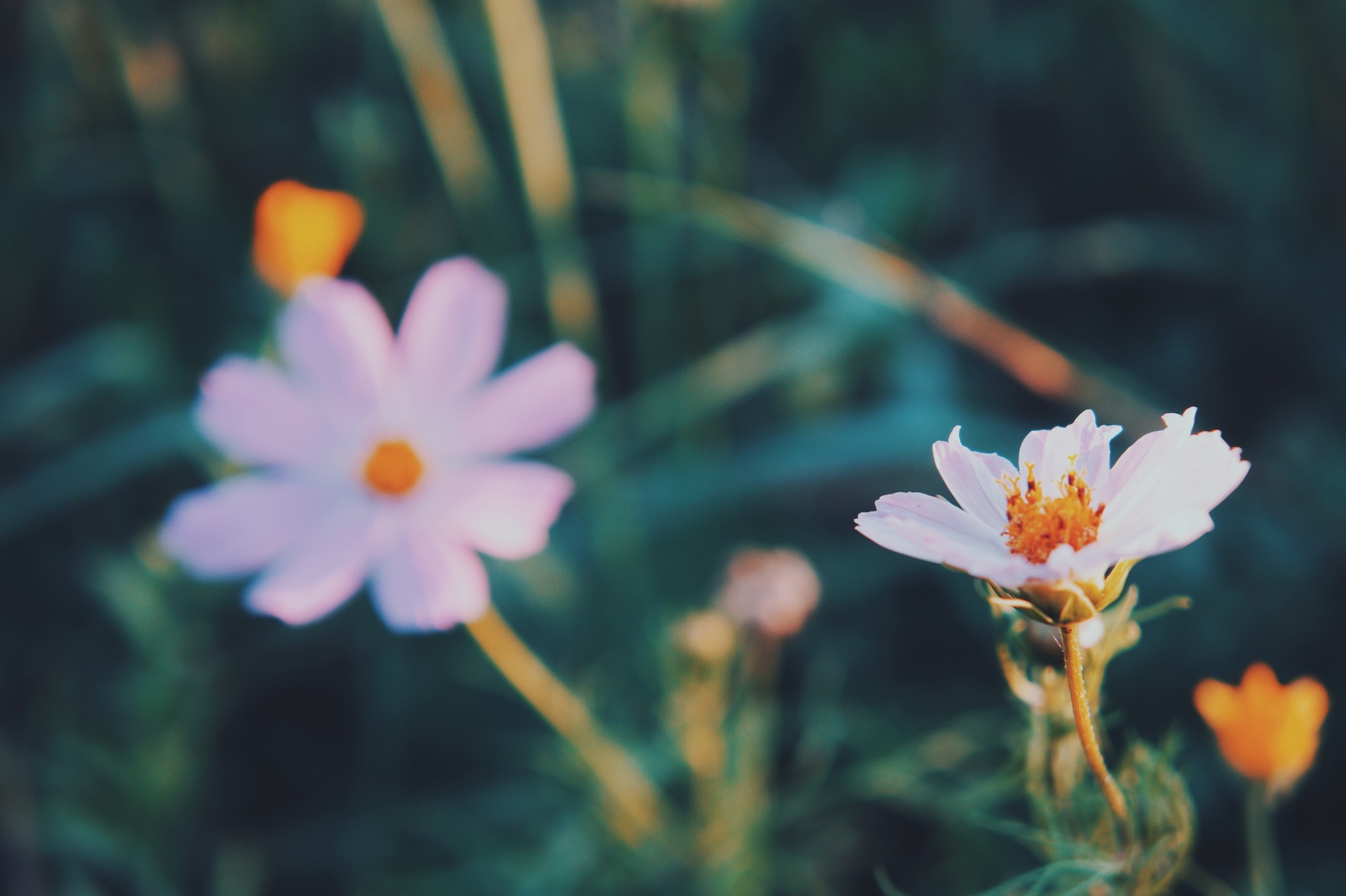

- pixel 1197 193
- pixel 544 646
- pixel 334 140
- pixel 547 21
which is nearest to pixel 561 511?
pixel 544 646

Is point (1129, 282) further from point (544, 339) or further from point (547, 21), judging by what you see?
point (547, 21)

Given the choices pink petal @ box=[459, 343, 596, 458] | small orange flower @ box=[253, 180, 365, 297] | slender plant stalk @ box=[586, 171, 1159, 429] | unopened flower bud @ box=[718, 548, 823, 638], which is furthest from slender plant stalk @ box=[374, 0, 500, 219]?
unopened flower bud @ box=[718, 548, 823, 638]

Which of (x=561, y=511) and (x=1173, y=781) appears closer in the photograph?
(x=1173, y=781)

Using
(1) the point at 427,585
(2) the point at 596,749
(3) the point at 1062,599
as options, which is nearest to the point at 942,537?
(3) the point at 1062,599

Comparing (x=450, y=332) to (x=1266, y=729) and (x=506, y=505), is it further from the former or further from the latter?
(x=1266, y=729)

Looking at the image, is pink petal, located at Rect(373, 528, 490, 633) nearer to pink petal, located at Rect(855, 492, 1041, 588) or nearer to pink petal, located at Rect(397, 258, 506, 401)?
pink petal, located at Rect(397, 258, 506, 401)

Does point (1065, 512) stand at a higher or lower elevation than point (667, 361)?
lower
